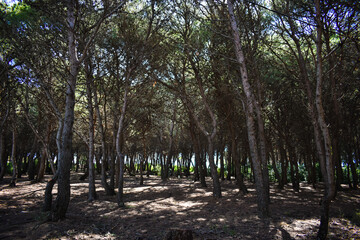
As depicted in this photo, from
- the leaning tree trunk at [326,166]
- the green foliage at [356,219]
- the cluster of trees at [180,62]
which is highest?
the cluster of trees at [180,62]

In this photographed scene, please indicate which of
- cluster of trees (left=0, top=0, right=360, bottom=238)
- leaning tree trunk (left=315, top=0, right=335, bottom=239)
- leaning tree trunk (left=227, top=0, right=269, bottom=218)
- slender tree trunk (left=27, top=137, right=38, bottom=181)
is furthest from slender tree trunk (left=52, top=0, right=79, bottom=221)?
slender tree trunk (left=27, top=137, right=38, bottom=181)

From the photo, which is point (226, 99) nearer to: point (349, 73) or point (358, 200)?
point (349, 73)

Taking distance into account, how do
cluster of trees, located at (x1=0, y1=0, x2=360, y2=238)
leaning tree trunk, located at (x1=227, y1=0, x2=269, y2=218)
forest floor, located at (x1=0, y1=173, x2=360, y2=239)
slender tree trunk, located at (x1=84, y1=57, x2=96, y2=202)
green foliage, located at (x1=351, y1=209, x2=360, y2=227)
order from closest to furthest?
forest floor, located at (x1=0, y1=173, x2=360, y2=239), green foliage, located at (x1=351, y1=209, x2=360, y2=227), leaning tree trunk, located at (x1=227, y1=0, x2=269, y2=218), cluster of trees, located at (x1=0, y1=0, x2=360, y2=238), slender tree trunk, located at (x1=84, y1=57, x2=96, y2=202)

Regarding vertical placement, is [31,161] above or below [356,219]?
above

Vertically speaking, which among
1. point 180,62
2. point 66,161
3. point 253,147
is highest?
point 180,62

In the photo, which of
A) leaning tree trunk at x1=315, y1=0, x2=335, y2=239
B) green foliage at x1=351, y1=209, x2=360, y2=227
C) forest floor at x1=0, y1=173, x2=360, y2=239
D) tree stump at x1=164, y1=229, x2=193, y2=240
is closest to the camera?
tree stump at x1=164, y1=229, x2=193, y2=240

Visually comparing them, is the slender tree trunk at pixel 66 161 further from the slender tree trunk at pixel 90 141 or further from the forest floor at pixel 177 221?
the slender tree trunk at pixel 90 141

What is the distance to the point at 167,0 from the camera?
1160cm

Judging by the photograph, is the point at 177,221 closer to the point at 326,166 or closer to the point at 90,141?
the point at 326,166

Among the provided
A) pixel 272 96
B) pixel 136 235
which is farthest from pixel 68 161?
pixel 272 96

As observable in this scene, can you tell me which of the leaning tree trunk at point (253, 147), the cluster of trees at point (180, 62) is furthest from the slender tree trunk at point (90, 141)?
the leaning tree trunk at point (253, 147)

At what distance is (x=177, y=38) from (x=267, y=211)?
9.55 m

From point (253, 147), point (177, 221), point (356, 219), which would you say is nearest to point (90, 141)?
point (177, 221)

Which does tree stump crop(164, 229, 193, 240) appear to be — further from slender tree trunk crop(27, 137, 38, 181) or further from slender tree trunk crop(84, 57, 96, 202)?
slender tree trunk crop(27, 137, 38, 181)
